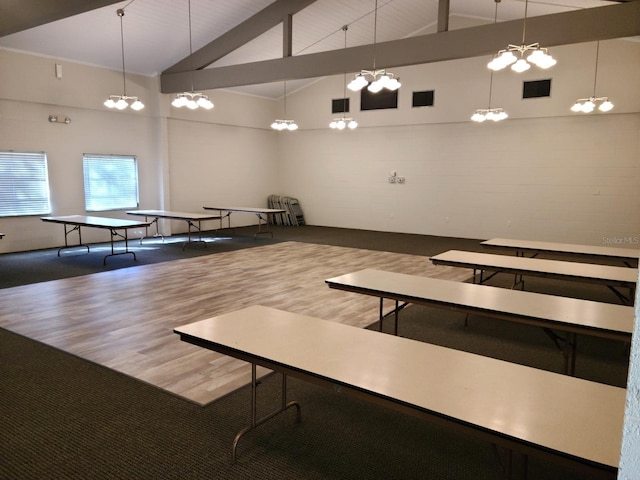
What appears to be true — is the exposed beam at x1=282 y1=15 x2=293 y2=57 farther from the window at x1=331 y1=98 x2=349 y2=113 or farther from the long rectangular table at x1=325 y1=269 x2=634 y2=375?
the long rectangular table at x1=325 y1=269 x2=634 y2=375

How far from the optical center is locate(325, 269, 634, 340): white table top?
2428mm

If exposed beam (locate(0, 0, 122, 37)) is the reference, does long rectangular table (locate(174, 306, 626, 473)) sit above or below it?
below

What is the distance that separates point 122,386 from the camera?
9.41 feet

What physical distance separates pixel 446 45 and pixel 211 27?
4.21m

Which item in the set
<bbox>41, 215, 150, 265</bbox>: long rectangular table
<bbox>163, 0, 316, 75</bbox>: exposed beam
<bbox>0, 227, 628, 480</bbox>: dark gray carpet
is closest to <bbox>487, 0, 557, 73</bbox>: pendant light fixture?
<bbox>0, 227, 628, 480</bbox>: dark gray carpet

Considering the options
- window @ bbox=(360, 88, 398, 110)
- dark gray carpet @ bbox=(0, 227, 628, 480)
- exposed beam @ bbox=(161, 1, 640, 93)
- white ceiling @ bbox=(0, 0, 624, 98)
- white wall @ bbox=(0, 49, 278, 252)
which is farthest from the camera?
window @ bbox=(360, 88, 398, 110)

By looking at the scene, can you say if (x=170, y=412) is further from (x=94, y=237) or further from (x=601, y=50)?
(x=601, y=50)

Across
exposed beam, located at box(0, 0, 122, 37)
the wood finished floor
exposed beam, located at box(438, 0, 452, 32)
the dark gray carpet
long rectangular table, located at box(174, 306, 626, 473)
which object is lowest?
the dark gray carpet

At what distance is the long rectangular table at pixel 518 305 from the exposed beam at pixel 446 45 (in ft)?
13.3

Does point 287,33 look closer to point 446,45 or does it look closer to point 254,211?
point 446,45

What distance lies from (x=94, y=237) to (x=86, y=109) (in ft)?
8.12

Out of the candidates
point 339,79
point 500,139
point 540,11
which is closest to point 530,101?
point 500,139

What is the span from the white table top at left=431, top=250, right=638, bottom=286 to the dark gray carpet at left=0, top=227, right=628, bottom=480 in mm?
720

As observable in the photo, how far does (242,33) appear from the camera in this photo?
799 centimetres
